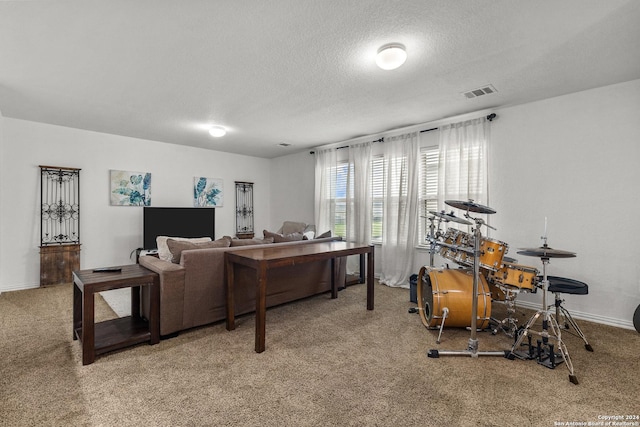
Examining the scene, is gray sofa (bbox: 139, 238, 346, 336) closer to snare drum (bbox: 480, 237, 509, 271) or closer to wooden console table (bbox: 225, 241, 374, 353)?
wooden console table (bbox: 225, 241, 374, 353)

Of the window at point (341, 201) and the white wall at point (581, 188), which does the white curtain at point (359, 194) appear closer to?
the window at point (341, 201)

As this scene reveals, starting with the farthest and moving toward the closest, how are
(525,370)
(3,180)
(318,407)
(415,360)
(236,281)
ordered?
(3,180) < (236,281) < (415,360) < (525,370) < (318,407)

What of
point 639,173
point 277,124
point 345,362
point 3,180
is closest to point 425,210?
point 639,173

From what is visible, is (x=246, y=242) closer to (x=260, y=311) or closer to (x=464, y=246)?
(x=260, y=311)

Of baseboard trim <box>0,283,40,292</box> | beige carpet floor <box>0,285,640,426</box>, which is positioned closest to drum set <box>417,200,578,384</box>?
beige carpet floor <box>0,285,640,426</box>

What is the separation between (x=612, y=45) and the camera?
234cm

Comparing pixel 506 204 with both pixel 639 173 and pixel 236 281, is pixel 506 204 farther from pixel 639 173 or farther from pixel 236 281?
pixel 236 281

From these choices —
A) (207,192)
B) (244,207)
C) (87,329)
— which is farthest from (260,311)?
(244,207)

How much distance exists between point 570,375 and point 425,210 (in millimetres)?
2745

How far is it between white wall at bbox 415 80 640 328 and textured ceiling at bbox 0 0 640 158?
272mm

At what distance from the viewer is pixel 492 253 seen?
2.52 m

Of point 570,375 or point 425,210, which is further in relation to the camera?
point 425,210

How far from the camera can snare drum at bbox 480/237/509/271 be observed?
2.48m

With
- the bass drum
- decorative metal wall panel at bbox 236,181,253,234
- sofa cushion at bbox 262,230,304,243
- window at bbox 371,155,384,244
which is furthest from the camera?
decorative metal wall panel at bbox 236,181,253,234
